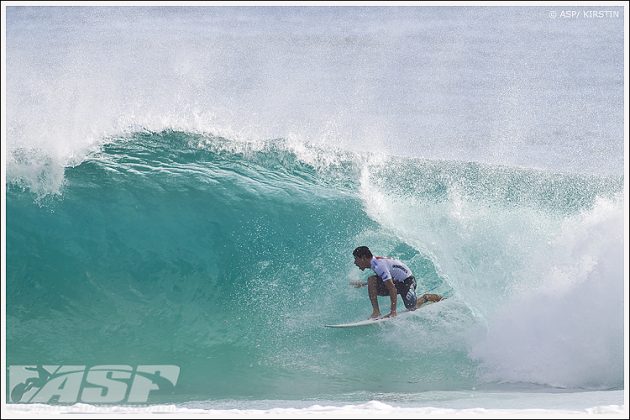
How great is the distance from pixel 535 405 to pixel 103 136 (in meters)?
6.24

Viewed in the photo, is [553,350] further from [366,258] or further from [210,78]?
[210,78]

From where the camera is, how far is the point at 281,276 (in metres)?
8.18

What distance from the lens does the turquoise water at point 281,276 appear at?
7348mm

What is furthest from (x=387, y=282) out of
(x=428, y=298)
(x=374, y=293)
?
(x=428, y=298)

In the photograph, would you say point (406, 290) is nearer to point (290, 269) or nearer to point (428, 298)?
point (428, 298)

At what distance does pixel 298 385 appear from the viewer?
7109 mm

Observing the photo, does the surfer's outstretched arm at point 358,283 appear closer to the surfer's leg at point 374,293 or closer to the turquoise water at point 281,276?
the surfer's leg at point 374,293

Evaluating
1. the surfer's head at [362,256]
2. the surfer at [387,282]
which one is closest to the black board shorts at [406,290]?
the surfer at [387,282]

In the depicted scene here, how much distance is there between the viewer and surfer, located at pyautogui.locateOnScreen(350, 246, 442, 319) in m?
7.30

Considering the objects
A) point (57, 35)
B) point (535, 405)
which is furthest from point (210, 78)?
point (535, 405)

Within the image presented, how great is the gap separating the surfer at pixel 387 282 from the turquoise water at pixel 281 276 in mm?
209

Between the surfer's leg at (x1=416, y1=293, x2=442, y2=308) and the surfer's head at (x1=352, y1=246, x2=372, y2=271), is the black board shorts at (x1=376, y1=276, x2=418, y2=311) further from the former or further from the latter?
the surfer's head at (x1=352, y1=246, x2=372, y2=271)

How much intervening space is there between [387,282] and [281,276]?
4.40 ft

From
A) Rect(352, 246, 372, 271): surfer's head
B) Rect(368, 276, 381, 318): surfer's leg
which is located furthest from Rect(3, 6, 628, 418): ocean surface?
Rect(352, 246, 372, 271): surfer's head
